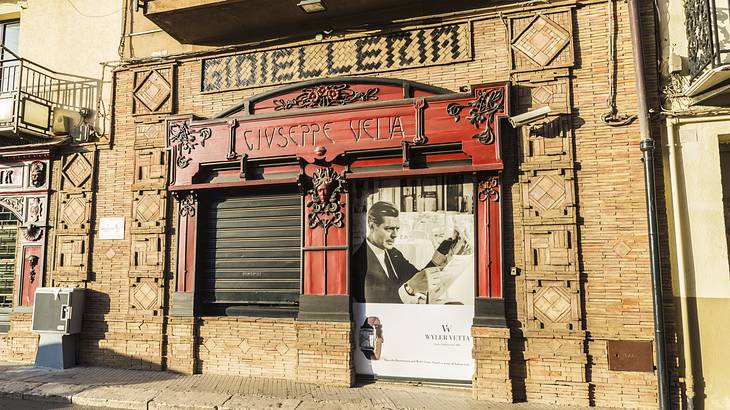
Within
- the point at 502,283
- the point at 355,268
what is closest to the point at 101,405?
the point at 355,268

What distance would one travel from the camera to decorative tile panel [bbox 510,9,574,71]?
7082mm

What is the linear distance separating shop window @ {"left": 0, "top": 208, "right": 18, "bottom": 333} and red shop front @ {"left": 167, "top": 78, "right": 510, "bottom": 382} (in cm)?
383

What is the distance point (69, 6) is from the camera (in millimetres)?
9641

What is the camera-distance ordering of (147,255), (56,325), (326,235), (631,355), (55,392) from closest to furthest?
1. (631,355)
2. (55,392)
3. (326,235)
4. (56,325)
5. (147,255)

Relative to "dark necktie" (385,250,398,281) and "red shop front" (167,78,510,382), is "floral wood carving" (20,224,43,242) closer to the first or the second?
"red shop front" (167,78,510,382)

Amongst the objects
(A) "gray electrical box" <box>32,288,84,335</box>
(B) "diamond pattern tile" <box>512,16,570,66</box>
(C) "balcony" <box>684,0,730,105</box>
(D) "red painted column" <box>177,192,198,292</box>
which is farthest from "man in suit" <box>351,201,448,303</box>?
(A) "gray electrical box" <box>32,288,84,335</box>

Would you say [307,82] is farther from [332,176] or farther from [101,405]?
[101,405]

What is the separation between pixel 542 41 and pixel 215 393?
22.9 ft

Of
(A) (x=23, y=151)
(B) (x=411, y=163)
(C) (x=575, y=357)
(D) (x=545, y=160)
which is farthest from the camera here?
(A) (x=23, y=151)

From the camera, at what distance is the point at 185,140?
8.49 metres

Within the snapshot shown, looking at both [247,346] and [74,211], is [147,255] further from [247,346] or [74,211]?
[247,346]

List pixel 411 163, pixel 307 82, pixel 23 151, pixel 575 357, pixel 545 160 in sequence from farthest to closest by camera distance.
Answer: pixel 23 151, pixel 307 82, pixel 411 163, pixel 545 160, pixel 575 357

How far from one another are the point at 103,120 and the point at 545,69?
7893 mm

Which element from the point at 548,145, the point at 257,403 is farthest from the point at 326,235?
the point at 548,145
